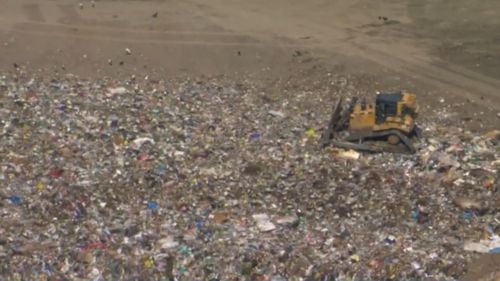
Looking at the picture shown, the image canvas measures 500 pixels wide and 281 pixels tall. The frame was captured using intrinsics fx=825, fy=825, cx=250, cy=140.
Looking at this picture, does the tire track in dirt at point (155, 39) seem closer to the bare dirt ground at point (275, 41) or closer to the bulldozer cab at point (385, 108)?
the bare dirt ground at point (275, 41)

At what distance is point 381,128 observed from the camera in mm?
10180

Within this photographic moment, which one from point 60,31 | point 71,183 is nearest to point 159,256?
point 71,183

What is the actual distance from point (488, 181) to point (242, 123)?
136 inches

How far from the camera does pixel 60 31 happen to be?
15875mm

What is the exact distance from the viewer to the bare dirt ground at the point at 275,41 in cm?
1370

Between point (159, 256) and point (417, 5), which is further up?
point (417, 5)

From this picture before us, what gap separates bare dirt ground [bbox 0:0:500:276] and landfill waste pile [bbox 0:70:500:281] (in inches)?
74.9

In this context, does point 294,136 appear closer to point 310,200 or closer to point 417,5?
point 310,200

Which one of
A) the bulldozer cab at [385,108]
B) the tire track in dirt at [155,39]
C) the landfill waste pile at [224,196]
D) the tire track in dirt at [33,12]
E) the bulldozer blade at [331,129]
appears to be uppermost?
the tire track in dirt at [33,12]

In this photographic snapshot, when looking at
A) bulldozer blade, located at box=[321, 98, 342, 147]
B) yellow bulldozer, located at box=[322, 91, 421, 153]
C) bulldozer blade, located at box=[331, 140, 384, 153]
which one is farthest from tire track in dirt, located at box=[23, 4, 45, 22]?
bulldozer blade, located at box=[331, 140, 384, 153]

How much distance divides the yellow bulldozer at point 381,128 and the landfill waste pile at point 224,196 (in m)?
0.16

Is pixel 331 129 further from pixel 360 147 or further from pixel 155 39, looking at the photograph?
pixel 155 39

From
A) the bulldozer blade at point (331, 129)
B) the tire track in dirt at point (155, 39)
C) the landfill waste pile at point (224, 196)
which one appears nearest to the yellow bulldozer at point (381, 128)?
the bulldozer blade at point (331, 129)

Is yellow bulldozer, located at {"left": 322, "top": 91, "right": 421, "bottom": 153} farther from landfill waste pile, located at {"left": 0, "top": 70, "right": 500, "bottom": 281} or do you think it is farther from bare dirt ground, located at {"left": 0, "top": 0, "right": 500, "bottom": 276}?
bare dirt ground, located at {"left": 0, "top": 0, "right": 500, "bottom": 276}
